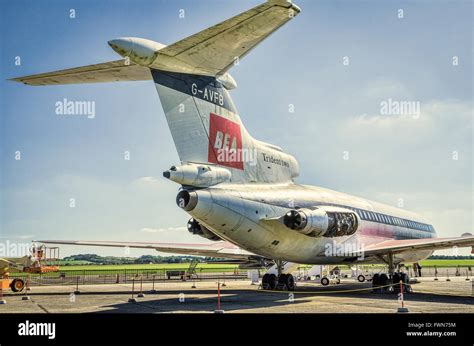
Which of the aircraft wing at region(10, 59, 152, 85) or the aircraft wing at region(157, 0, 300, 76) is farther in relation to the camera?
the aircraft wing at region(10, 59, 152, 85)

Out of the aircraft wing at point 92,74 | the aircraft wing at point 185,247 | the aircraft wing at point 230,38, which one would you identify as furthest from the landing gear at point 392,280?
the aircraft wing at point 92,74

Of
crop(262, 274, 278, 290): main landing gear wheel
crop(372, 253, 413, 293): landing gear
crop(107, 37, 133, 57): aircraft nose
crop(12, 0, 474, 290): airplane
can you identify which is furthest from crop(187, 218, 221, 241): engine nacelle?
crop(372, 253, 413, 293): landing gear

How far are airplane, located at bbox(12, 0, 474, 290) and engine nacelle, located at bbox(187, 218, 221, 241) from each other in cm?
4

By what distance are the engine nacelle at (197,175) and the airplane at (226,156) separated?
0.03 meters

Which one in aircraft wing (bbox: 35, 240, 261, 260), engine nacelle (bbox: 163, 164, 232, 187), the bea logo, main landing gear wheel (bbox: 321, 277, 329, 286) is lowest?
main landing gear wheel (bbox: 321, 277, 329, 286)

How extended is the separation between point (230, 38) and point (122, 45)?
2850mm

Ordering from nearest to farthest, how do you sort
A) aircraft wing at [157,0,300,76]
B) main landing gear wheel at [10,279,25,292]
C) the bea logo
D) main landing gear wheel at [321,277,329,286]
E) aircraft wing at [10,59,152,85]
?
aircraft wing at [157,0,300,76] → aircraft wing at [10,59,152,85] → the bea logo → main landing gear wheel at [10,279,25,292] → main landing gear wheel at [321,277,329,286]

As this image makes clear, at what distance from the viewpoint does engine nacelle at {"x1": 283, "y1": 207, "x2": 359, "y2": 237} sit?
54.7ft

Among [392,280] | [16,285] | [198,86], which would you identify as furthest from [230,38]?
[16,285]

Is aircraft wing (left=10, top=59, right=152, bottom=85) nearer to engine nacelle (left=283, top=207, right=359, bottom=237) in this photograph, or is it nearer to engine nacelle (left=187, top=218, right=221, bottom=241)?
engine nacelle (left=187, top=218, right=221, bottom=241)

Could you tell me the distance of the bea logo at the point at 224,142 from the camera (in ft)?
49.7

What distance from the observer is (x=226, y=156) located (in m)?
15.7

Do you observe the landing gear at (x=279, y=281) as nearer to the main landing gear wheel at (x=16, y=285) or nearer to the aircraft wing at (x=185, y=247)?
the aircraft wing at (x=185, y=247)
